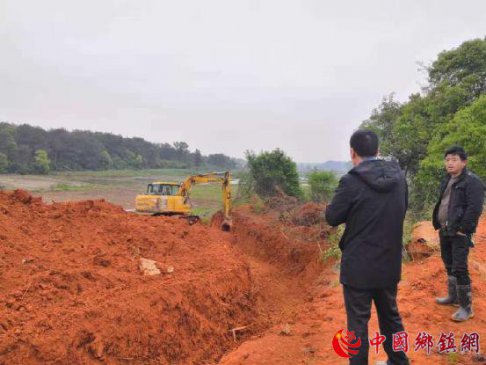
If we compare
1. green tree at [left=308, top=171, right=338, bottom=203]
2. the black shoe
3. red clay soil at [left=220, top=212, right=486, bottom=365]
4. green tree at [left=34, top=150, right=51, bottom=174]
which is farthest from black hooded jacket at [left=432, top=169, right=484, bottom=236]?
green tree at [left=34, top=150, right=51, bottom=174]

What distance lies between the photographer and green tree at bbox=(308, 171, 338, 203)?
845 inches

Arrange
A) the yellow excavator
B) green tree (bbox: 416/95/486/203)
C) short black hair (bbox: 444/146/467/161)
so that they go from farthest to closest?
the yellow excavator
green tree (bbox: 416/95/486/203)
short black hair (bbox: 444/146/467/161)

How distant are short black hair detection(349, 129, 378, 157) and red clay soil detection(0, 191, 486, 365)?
197 centimetres

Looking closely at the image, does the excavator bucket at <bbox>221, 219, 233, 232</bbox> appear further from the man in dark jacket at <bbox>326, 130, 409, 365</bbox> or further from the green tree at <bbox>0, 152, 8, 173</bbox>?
the green tree at <bbox>0, 152, 8, 173</bbox>

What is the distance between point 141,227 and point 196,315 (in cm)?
395

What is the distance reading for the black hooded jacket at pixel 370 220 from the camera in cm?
260

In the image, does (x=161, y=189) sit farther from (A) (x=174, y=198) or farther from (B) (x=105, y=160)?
(B) (x=105, y=160)

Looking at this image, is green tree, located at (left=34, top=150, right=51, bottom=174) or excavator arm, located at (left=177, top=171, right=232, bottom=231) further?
green tree, located at (left=34, top=150, right=51, bottom=174)

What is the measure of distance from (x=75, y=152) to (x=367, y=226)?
218 feet

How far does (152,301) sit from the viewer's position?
5.46 metres

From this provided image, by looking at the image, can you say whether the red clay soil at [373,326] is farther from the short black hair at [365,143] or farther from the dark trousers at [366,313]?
the short black hair at [365,143]

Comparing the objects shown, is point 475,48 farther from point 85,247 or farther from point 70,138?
point 70,138

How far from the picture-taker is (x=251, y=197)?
2178 centimetres

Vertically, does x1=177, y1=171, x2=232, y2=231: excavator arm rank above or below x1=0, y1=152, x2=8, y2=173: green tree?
below
